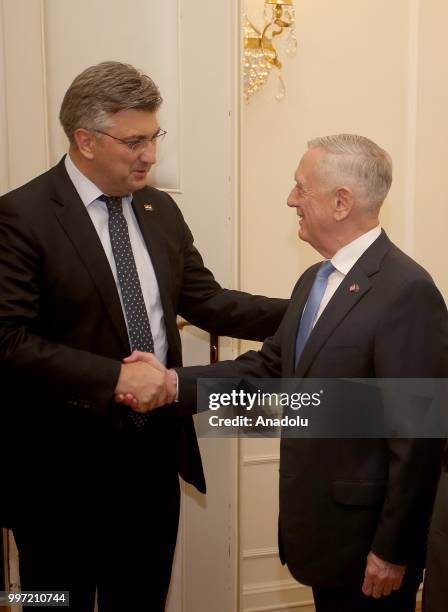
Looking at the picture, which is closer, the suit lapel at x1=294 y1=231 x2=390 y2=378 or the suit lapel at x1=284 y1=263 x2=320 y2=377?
the suit lapel at x1=294 y1=231 x2=390 y2=378

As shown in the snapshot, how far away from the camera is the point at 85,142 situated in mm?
2002

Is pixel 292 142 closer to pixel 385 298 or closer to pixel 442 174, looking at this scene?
pixel 442 174

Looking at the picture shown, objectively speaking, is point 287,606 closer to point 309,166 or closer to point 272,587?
point 272,587

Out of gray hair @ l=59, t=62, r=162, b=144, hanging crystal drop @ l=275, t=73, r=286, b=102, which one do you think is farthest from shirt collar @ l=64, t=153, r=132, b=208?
hanging crystal drop @ l=275, t=73, r=286, b=102

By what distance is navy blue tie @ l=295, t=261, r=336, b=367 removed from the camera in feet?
6.17

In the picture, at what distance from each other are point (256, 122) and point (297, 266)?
0.71 m

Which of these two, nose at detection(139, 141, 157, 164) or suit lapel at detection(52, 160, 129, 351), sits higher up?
nose at detection(139, 141, 157, 164)

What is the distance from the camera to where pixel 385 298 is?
1.66 m

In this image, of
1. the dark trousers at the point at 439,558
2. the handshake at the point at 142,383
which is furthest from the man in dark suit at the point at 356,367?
the handshake at the point at 142,383

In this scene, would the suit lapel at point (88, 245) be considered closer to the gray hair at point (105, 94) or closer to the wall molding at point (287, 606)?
the gray hair at point (105, 94)

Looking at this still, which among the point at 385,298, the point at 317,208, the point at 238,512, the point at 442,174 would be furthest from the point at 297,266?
the point at 385,298

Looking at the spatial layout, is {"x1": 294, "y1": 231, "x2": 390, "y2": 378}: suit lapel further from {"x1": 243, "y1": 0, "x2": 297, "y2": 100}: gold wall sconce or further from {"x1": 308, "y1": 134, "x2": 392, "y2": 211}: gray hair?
{"x1": 243, "y1": 0, "x2": 297, "y2": 100}: gold wall sconce

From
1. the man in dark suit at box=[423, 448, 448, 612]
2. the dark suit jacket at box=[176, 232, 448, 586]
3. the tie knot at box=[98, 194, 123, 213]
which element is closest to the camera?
the man in dark suit at box=[423, 448, 448, 612]

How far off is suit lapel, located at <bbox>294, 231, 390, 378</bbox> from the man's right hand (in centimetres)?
45
